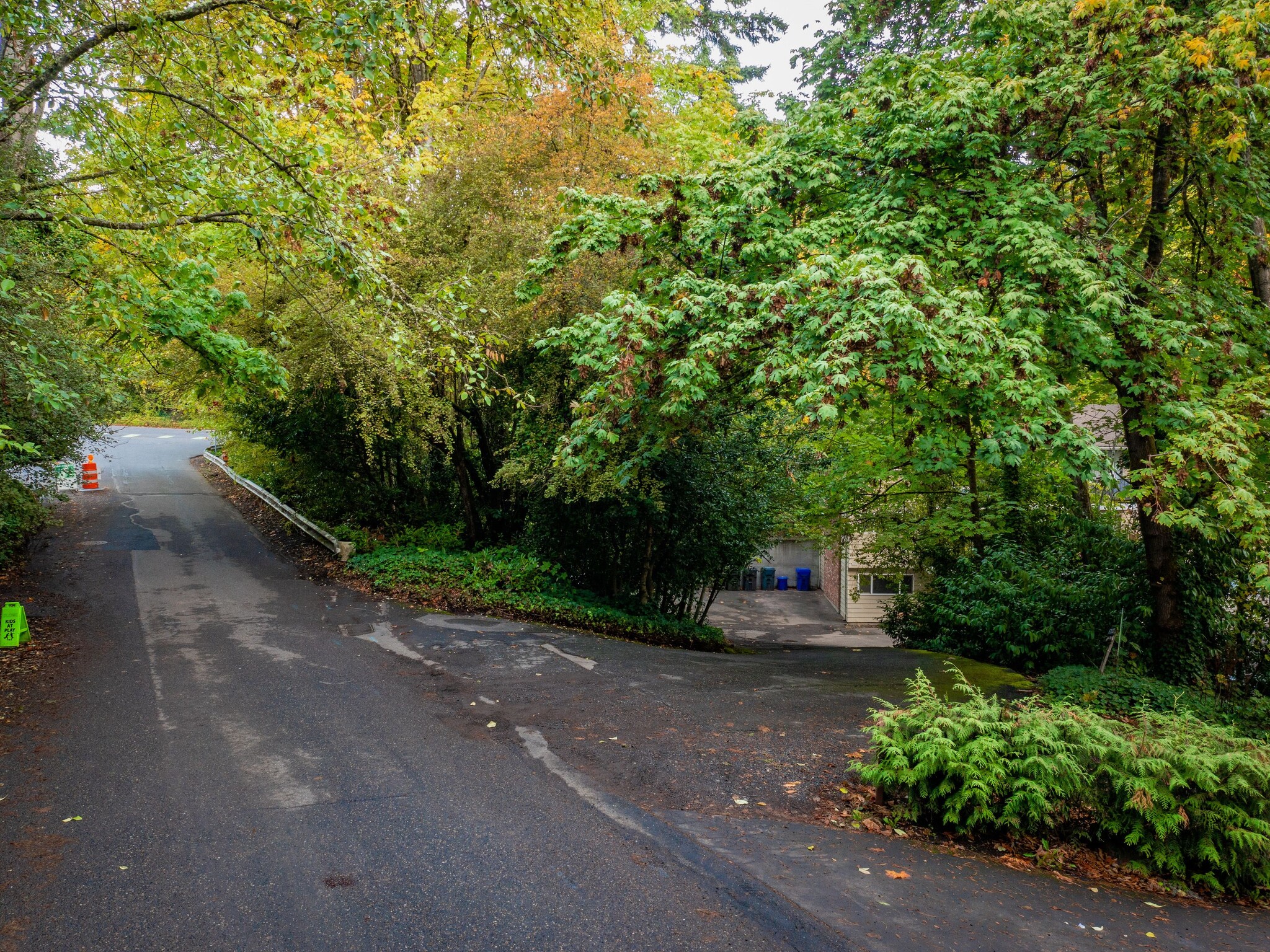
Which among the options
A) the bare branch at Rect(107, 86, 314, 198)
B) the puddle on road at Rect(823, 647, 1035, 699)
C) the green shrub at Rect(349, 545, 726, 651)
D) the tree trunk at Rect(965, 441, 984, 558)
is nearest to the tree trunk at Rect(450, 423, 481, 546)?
the green shrub at Rect(349, 545, 726, 651)

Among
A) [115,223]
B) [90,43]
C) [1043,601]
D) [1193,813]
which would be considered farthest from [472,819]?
[1043,601]

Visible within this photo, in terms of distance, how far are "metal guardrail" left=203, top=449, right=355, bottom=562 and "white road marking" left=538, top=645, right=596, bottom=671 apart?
21.7 feet

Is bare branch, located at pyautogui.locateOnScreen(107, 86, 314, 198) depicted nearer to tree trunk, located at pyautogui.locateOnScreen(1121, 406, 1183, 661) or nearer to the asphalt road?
the asphalt road

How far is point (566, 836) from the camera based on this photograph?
525 centimetres

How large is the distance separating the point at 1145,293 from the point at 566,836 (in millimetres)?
8885

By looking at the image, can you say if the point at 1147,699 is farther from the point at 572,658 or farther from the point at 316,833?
the point at 316,833

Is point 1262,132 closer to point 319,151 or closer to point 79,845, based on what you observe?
point 319,151

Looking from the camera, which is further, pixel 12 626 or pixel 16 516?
pixel 16 516

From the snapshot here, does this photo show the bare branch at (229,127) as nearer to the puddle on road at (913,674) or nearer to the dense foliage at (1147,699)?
the puddle on road at (913,674)

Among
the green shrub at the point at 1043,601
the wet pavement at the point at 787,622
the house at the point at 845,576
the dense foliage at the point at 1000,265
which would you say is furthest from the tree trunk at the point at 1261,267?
the wet pavement at the point at 787,622

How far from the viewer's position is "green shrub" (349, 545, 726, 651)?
12773 mm

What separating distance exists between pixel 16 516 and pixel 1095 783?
52.4 feet

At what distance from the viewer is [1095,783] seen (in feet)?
17.4

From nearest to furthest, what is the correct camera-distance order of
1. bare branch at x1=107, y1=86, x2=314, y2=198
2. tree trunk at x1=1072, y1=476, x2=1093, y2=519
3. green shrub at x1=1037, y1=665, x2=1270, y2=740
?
bare branch at x1=107, y1=86, x2=314, y2=198 < green shrub at x1=1037, y1=665, x2=1270, y2=740 < tree trunk at x1=1072, y1=476, x2=1093, y2=519
